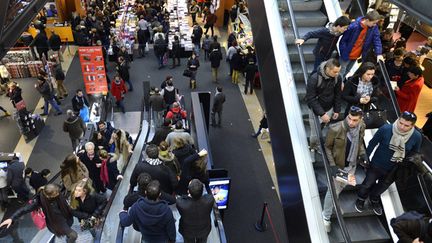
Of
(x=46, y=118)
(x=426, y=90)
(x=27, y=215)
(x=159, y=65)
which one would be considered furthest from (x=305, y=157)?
(x=159, y=65)

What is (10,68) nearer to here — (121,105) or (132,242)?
(121,105)

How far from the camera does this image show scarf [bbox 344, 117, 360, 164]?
457 centimetres

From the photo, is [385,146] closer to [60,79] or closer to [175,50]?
[60,79]

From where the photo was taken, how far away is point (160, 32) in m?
15.2

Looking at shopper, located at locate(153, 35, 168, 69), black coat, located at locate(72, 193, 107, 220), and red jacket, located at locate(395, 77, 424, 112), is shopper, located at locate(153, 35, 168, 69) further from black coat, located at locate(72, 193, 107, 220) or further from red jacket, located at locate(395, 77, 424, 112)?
black coat, located at locate(72, 193, 107, 220)

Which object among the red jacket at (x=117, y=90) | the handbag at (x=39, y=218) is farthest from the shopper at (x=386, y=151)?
the red jacket at (x=117, y=90)

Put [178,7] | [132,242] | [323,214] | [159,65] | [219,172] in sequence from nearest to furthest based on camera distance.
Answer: [323,214], [132,242], [219,172], [159,65], [178,7]

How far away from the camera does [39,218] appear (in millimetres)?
5047

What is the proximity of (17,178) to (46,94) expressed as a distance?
13.4 ft

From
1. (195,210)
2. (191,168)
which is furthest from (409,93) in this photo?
(195,210)

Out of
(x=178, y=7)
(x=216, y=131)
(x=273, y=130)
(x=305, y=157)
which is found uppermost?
(x=305, y=157)

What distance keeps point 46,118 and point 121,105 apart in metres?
2.32

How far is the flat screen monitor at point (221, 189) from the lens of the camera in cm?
699

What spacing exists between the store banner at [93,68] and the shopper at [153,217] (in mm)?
7146
